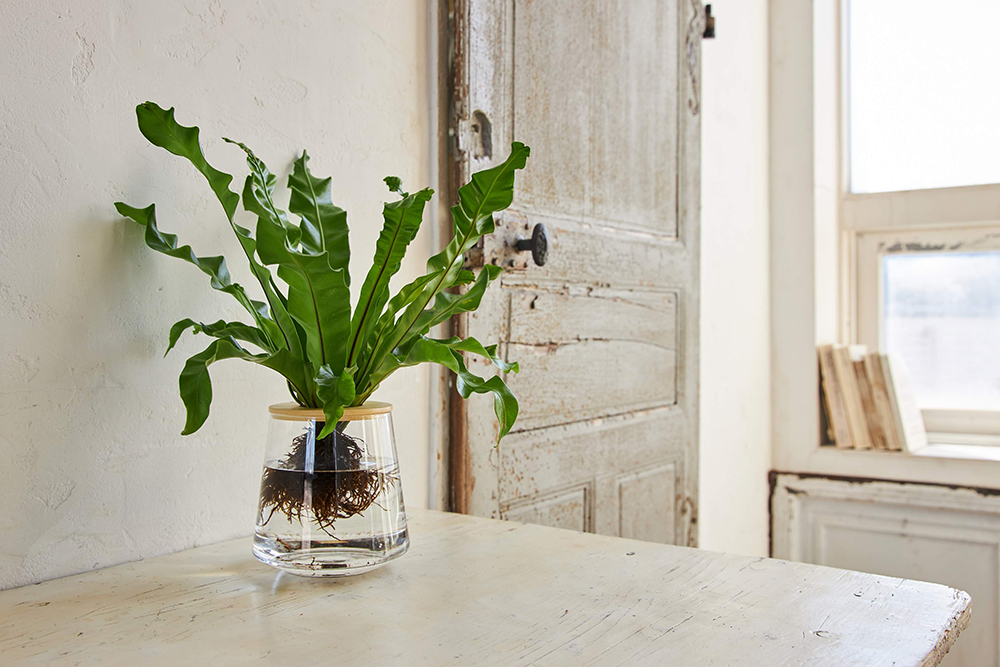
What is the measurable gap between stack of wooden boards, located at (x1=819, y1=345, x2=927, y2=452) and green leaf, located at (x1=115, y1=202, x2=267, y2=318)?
214 centimetres

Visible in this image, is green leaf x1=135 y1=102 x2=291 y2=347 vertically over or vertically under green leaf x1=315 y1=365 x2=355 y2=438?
over

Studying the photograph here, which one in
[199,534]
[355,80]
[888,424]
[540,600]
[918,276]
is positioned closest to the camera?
[540,600]

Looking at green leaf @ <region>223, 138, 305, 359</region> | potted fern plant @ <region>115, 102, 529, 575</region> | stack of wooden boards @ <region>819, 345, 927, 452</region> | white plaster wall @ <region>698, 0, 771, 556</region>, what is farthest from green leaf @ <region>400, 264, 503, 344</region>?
stack of wooden boards @ <region>819, 345, 927, 452</region>

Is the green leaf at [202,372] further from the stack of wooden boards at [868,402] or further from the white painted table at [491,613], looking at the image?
the stack of wooden boards at [868,402]

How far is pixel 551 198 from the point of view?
4.80 feet

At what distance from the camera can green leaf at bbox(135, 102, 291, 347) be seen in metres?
0.81

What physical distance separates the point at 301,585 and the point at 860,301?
98.0 inches

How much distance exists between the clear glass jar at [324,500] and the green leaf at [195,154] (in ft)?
0.34

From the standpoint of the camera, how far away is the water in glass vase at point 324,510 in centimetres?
80

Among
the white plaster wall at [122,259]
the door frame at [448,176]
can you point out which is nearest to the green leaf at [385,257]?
the white plaster wall at [122,259]

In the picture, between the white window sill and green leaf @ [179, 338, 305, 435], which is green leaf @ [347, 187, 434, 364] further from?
the white window sill

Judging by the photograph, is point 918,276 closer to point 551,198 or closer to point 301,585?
point 551,198

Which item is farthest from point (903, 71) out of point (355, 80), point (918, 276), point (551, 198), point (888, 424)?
point (355, 80)

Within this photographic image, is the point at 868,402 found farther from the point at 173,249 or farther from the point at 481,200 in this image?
the point at 173,249
